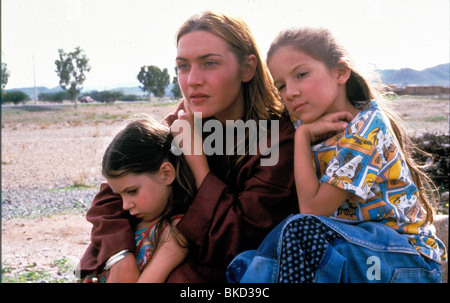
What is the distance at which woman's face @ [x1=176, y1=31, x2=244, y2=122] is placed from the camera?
238 cm

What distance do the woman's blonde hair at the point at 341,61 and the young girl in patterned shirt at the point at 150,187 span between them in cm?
76

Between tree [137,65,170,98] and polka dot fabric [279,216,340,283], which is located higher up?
tree [137,65,170,98]

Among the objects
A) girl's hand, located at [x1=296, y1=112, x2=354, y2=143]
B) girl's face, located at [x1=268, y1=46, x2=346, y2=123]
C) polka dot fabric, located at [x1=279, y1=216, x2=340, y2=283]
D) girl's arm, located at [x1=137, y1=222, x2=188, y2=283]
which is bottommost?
girl's arm, located at [x1=137, y1=222, x2=188, y2=283]

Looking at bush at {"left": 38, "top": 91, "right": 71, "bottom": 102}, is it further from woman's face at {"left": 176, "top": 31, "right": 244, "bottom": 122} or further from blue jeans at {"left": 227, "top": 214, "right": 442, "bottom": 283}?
blue jeans at {"left": 227, "top": 214, "right": 442, "bottom": 283}

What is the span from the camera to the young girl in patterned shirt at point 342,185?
187cm

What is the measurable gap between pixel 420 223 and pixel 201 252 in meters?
1.07

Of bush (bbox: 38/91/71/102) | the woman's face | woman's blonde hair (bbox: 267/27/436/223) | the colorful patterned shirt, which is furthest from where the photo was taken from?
bush (bbox: 38/91/71/102)

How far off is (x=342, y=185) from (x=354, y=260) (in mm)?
324

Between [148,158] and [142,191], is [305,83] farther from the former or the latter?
[142,191]

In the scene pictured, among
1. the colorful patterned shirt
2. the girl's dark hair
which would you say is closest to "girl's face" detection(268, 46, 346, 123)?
the colorful patterned shirt

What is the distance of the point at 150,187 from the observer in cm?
227

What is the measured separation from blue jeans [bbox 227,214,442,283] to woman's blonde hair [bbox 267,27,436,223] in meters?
0.39

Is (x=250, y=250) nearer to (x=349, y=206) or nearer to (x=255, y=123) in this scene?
(x=349, y=206)

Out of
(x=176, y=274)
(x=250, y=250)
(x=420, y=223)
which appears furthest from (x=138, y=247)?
(x=420, y=223)
